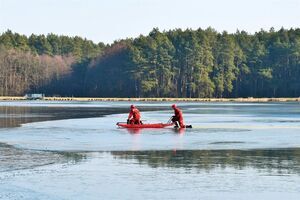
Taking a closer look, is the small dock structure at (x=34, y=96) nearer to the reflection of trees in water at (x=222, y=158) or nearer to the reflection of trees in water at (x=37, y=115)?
the reflection of trees in water at (x=37, y=115)

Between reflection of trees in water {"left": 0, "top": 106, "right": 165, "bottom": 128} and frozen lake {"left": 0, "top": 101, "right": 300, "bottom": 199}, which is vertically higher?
reflection of trees in water {"left": 0, "top": 106, "right": 165, "bottom": 128}

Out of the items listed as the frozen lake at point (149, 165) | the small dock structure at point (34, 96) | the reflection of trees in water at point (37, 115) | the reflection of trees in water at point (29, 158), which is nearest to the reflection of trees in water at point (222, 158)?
the frozen lake at point (149, 165)

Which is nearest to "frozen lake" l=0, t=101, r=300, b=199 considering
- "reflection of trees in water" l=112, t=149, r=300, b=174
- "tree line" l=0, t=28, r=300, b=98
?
"reflection of trees in water" l=112, t=149, r=300, b=174

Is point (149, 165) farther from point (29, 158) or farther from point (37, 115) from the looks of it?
point (37, 115)

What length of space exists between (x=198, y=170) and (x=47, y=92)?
15055 centimetres

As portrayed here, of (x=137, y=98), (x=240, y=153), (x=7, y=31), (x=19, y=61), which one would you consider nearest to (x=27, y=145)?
(x=240, y=153)

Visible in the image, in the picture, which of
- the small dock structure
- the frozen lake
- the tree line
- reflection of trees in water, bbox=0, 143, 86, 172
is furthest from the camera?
the small dock structure

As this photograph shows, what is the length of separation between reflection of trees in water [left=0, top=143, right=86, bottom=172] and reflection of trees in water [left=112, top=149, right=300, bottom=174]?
170 cm

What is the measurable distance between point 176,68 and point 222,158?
128 meters

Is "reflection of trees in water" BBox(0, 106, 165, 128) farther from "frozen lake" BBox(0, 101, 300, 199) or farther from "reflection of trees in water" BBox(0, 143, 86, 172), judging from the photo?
"reflection of trees in water" BBox(0, 143, 86, 172)

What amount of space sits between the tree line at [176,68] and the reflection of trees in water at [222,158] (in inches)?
4703

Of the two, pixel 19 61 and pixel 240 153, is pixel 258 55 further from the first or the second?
pixel 240 153

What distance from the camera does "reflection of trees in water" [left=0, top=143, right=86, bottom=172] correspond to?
22500mm

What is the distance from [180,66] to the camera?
505ft
